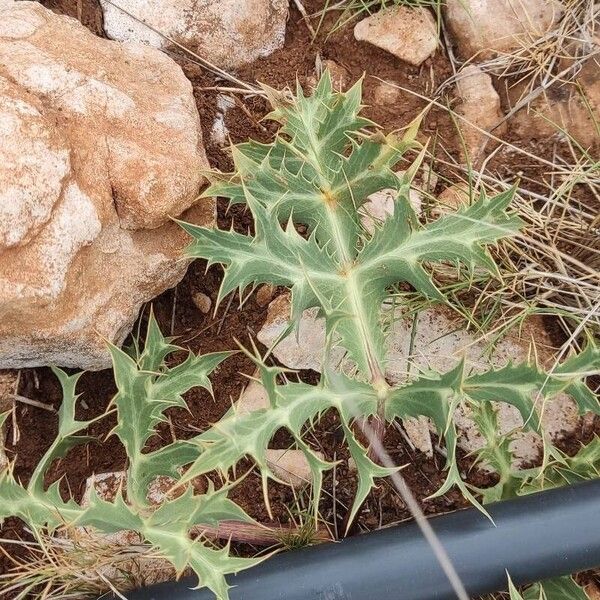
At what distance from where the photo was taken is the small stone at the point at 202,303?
1.83 m

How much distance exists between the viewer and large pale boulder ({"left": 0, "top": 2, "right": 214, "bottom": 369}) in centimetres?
143

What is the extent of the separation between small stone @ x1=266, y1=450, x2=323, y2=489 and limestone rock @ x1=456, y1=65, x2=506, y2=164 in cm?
94

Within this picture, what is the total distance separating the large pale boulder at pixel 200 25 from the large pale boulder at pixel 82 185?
0.18 m

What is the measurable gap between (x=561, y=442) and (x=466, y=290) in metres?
0.44

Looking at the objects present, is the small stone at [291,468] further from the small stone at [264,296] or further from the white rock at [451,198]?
the white rock at [451,198]

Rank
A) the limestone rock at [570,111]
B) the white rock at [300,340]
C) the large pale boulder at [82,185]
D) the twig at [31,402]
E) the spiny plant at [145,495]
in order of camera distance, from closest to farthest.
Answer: the spiny plant at [145,495]
the large pale boulder at [82,185]
the twig at [31,402]
the white rock at [300,340]
the limestone rock at [570,111]

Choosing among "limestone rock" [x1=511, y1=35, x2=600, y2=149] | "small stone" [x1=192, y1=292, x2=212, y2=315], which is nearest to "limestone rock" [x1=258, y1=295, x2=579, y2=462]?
"small stone" [x1=192, y1=292, x2=212, y2=315]

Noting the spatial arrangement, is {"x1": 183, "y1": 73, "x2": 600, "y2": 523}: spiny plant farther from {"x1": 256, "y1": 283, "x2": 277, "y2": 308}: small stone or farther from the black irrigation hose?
{"x1": 256, "y1": 283, "x2": 277, "y2": 308}: small stone

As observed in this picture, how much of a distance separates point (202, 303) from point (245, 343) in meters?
0.15

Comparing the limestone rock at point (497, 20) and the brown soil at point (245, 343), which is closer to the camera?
the brown soil at point (245, 343)

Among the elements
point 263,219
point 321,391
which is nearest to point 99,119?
point 263,219

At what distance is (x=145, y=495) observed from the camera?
1450 millimetres

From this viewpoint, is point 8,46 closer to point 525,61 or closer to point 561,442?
point 525,61

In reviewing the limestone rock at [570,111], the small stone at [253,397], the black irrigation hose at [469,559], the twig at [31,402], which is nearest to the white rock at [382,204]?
the limestone rock at [570,111]
